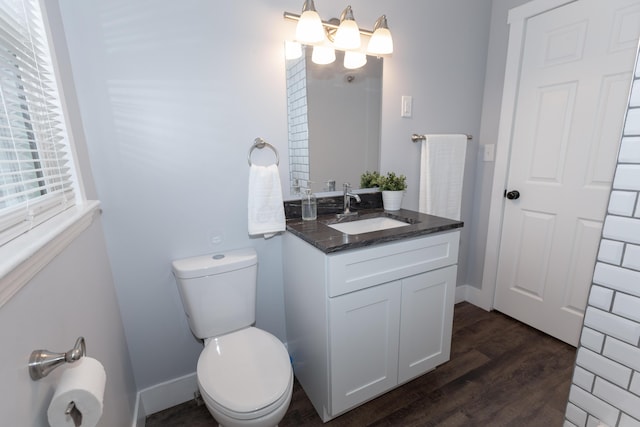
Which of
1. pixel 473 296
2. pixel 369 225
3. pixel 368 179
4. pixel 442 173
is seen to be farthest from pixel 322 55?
pixel 473 296

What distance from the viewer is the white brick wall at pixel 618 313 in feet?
2.14

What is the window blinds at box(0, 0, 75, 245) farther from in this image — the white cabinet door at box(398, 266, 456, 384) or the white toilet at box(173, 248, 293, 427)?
the white cabinet door at box(398, 266, 456, 384)

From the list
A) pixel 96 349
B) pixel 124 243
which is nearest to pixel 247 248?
pixel 124 243

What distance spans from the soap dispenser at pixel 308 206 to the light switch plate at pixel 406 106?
80cm

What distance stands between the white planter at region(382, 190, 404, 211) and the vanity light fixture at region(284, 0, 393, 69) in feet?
2.47

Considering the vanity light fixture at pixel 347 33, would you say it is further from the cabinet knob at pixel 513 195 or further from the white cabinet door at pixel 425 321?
the cabinet knob at pixel 513 195

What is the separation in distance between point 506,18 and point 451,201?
1246 mm

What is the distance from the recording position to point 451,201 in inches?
79.1

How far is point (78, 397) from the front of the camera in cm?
53

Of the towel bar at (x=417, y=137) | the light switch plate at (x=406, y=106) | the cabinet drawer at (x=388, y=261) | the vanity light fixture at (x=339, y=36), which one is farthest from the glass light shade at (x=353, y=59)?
the cabinet drawer at (x=388, y=261)

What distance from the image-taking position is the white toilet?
3.26 feet

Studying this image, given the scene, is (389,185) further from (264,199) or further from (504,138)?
(504,138)

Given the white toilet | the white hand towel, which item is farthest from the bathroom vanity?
the white toilet

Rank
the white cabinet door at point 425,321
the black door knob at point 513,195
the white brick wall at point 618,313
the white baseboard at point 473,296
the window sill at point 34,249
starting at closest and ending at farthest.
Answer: the window sill at point 34,249 < the white brick wall at point 618,313 < the white cabinet door at point 425,321 < the black door knob at point 513,195 < the white baseboard at point 473,296
